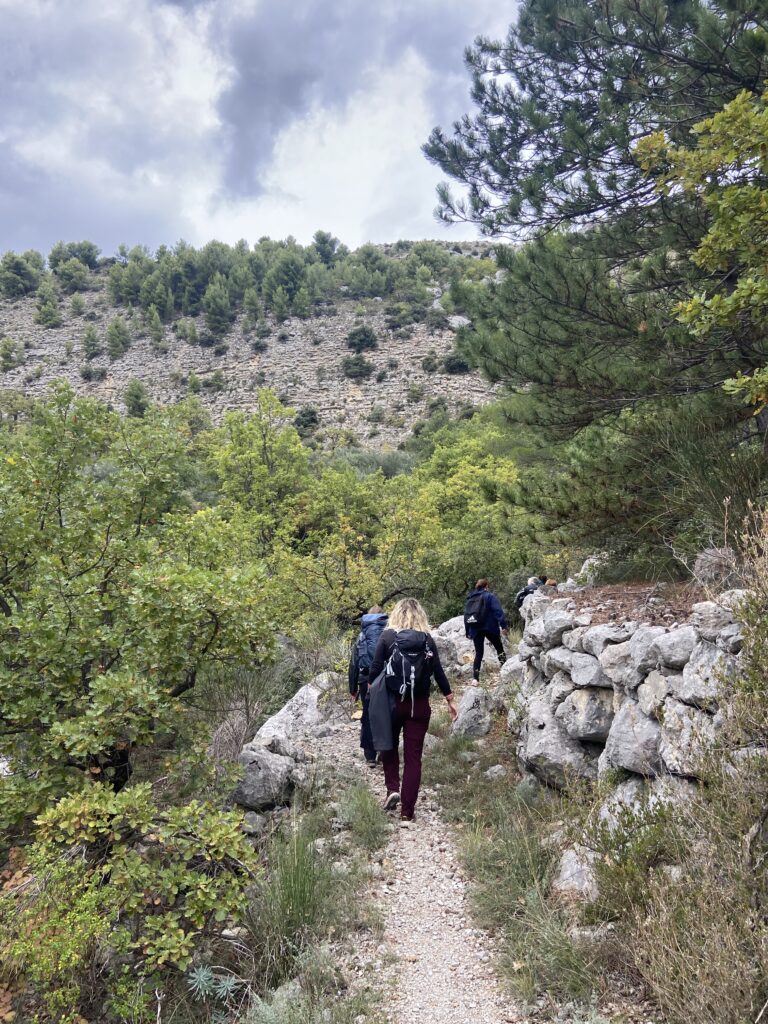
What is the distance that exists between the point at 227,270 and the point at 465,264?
1045 inches

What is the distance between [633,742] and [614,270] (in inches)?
211

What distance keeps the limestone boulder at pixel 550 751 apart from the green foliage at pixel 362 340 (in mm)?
50172

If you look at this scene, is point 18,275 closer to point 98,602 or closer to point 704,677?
point 98,602

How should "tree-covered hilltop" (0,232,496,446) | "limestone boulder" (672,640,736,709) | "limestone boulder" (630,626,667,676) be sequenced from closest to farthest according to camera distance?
"limestone boulder" (672,640,736,709) < "limestone boulder" (630,626,667,676) < "tree-covered hilltop" (0,232,496,446)

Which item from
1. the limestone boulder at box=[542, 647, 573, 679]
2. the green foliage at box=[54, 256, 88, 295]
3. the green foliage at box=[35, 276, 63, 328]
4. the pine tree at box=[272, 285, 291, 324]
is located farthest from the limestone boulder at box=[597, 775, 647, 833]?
the green foliage at box=[54, 256, 88, 295]

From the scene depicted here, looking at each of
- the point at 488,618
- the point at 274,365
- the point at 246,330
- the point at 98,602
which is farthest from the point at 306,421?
the point at 98,602

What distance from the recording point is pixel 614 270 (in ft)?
22.2

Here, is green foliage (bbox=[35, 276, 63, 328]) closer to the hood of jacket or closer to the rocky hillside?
the rocky hillside

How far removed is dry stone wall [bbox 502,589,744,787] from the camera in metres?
Answer: 3.21

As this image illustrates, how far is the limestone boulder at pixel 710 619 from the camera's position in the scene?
131 inches

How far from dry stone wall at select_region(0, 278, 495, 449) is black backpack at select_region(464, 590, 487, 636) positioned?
31.1 meters

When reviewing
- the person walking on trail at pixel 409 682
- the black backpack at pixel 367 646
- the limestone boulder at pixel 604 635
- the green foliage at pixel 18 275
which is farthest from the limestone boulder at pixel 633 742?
the green foliage at pixel 18 275

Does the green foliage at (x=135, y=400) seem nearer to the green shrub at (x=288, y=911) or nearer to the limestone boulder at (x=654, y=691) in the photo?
the green shrub at (x=288, y=911)

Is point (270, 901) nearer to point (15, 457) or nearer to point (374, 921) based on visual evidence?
point (374, 921)
